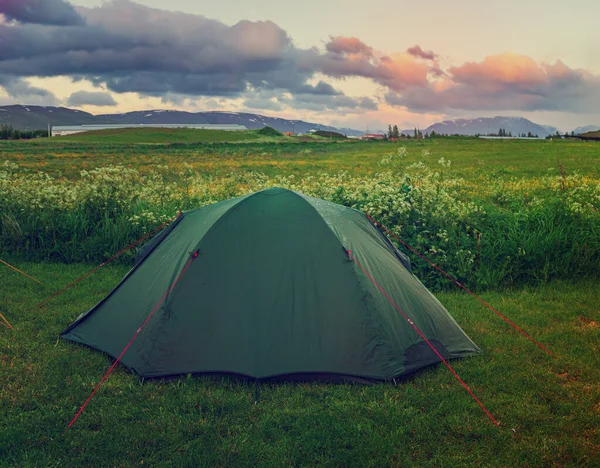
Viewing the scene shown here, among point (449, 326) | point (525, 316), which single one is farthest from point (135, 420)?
point (525, 316)

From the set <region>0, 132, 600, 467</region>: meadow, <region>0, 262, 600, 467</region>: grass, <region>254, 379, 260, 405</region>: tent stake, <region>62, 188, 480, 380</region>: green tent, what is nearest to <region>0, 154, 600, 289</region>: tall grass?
<region>0, 132, 600, 467</region>: meadow

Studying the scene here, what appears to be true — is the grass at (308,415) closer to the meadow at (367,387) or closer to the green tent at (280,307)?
the meadow at (367,387)

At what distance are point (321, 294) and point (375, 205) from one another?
5.39 meters

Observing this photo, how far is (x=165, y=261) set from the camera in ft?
24.6

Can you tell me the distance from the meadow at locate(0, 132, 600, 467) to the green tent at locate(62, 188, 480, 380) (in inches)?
10.6

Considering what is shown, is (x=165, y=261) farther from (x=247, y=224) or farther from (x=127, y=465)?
(x=127, y=465)

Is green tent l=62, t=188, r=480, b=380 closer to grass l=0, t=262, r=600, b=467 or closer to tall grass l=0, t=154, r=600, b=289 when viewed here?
grass l=0, t=262, r=600, b=467

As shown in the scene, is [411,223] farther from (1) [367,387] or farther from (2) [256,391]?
(2) [256,391]

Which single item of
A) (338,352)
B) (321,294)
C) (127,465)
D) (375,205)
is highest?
(375,205)

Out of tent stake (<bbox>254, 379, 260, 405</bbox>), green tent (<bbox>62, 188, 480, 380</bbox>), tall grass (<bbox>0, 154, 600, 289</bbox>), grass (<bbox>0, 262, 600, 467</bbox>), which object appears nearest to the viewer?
grass (<bbox>0, 262, 600, 467</bbox>)

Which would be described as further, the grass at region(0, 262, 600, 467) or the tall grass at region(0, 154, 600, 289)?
the tall grass at region(0, 154, 600, 289)

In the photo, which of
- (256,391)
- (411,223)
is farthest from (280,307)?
(411,223)

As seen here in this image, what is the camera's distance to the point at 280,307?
21.4 feet

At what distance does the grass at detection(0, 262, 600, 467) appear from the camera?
5.15 metres
